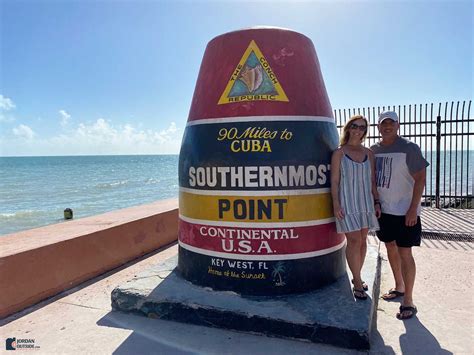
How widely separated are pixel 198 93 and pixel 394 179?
2.23 m

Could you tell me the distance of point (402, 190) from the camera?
3.64 meters

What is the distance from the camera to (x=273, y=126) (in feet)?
11.8

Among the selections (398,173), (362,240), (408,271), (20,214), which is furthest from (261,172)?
(20,214)

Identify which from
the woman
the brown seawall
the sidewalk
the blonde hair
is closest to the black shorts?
the woman

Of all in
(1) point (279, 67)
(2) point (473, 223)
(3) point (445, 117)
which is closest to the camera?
(1) point (279, 67)

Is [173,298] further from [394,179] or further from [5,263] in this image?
[394,179]

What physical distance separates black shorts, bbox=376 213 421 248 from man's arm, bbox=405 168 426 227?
0.07 meters

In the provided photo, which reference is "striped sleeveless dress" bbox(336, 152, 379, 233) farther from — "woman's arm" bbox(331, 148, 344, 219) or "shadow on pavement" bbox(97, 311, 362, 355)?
"shadow on pavement" bbox(97, 311, 362, 355)

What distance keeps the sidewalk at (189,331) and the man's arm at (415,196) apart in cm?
96

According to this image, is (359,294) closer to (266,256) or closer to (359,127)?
(266,256)

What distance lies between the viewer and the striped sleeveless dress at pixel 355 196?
3.49 meters

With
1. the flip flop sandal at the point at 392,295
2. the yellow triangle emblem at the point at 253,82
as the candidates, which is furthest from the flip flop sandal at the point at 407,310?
the yellow triangle emblem at the point at 253,82

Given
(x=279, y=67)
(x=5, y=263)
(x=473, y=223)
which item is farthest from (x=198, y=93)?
(x=473, y=223)

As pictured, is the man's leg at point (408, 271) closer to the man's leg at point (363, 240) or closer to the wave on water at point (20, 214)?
the man's leg at point (363, 240)
